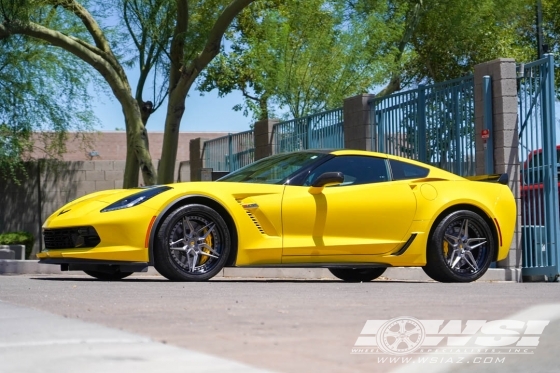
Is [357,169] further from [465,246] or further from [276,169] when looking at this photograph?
[465,246]

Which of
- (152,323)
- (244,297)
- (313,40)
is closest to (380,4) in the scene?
(313,40)

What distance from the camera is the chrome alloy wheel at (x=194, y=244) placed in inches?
397

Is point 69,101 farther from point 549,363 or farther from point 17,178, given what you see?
point 549,363

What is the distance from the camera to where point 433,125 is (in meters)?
14.5

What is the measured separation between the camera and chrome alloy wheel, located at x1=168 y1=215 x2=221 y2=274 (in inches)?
397

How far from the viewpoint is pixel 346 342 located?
5.49 m

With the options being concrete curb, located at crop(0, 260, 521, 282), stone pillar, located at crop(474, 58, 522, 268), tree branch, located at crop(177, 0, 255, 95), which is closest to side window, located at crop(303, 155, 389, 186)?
concrete curb, located at crop(0, 260, 521, 282)

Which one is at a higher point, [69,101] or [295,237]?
[69,101]

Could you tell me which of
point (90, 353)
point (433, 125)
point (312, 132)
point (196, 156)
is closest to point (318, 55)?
point (196, 156)

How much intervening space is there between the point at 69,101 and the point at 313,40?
6.18 metres

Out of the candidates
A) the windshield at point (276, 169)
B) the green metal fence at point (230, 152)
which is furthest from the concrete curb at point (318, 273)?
the green metal fence at point (230, 152)

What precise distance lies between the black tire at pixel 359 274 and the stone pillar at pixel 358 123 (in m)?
4.08

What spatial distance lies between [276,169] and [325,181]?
30.9 inches

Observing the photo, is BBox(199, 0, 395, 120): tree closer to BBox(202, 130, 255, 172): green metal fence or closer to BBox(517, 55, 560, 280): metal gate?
BBox(202, 130, 255, 172): green metal fence
